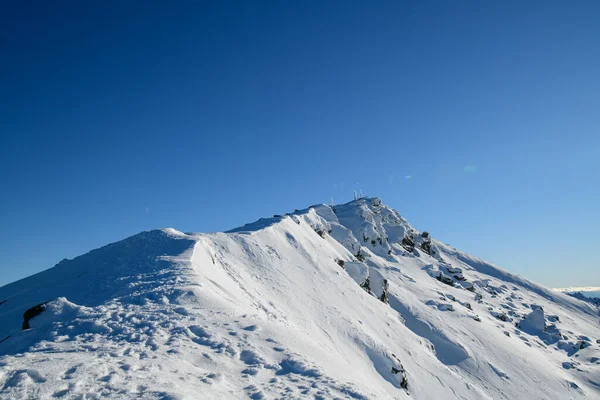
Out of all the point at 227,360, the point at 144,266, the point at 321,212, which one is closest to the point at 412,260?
the point at 321,212

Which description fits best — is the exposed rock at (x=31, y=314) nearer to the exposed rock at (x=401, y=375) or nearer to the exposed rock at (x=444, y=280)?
the exposed rock at (x=401, y=375)

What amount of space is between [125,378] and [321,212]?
70.7 metres

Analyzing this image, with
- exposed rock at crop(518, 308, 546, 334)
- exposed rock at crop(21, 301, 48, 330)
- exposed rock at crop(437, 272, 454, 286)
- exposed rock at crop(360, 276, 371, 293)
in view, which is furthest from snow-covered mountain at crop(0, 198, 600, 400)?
exposed rock at crop(437, 272, 454, 286)

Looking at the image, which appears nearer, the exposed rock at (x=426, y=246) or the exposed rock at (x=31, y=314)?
the exposed rock at (x=31, y=314)

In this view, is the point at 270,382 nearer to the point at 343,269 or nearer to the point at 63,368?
the point at 63,368

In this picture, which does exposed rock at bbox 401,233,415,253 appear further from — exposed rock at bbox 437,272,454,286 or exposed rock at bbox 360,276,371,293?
exposed rock at bbox 360,276,371,293

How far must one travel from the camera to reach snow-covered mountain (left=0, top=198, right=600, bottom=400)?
31.0 feet

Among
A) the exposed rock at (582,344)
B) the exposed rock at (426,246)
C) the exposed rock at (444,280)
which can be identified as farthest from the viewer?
the exposed rock at (426,246)

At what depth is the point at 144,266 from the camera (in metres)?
20.5

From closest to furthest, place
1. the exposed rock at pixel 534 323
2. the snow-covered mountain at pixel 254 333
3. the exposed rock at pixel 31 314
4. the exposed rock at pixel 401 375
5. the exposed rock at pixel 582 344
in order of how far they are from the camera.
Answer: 1. the snow-covered mountain at pixel 254 333
2. the exposed rock at pixel 31 314
3. the exposed rock at pixel 401 375
4. the exposed rock at pixel 582 344
5. the exposed rock at pixel 534 323

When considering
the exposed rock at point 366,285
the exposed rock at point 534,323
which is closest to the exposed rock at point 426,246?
the exposed rock at point 534,323

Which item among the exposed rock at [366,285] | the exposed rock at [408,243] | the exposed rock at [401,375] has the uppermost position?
the exposed rock at [408,243]

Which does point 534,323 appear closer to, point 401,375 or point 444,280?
point 444,280

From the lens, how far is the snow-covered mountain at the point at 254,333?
9.44 m
